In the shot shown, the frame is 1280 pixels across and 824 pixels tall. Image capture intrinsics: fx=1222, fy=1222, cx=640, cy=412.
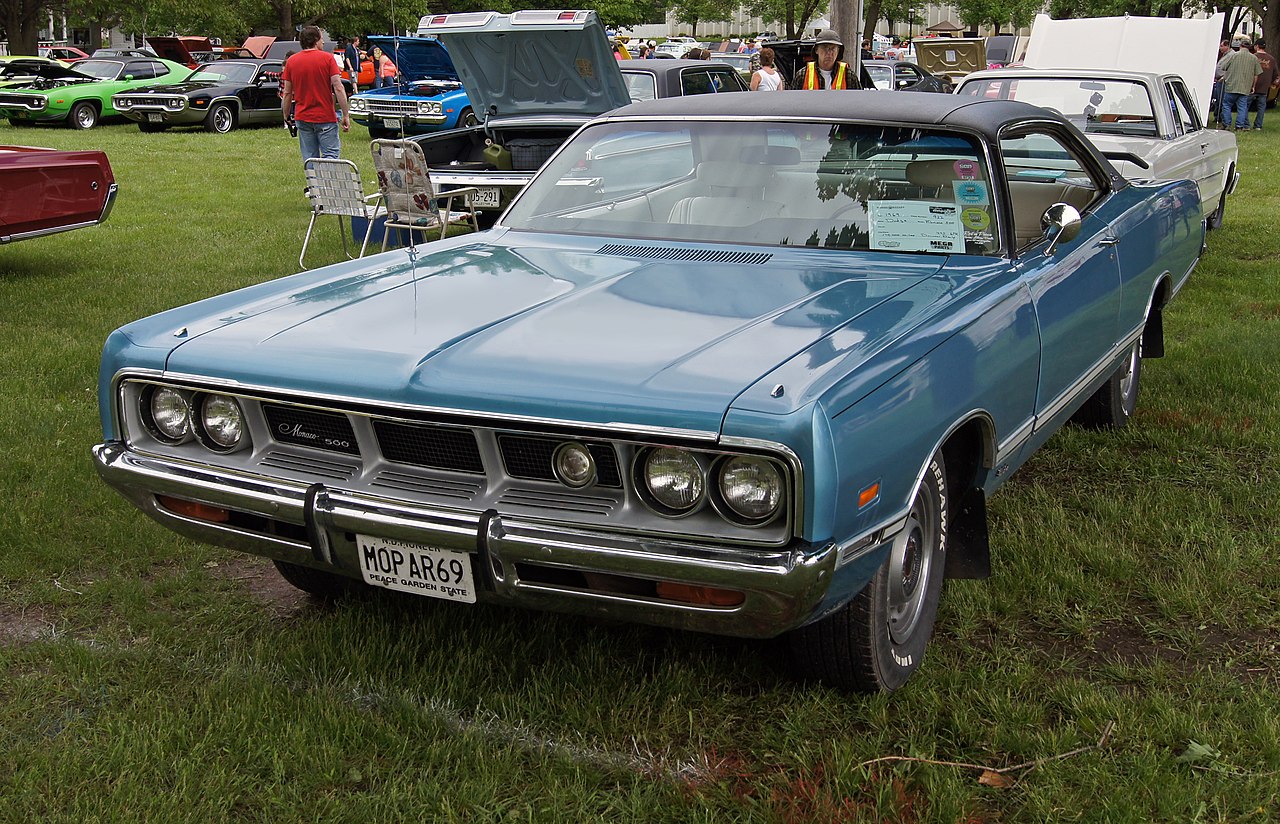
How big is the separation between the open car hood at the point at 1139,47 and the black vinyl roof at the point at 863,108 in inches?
370

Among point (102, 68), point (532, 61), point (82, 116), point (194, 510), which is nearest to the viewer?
point (194, 510)

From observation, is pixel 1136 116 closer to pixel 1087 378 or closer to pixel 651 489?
pixel 1087 378

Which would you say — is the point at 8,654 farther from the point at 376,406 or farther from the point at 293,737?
the point at 376,406

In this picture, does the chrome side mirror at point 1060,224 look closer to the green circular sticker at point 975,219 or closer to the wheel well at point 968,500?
the green circular sticker at point 975,219

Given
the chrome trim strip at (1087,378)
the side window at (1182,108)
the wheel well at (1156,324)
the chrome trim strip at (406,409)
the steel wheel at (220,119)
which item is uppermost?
the chrome trim strip at (406,409)

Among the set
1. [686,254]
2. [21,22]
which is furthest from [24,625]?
[21,22]

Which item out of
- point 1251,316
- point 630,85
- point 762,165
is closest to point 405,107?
point 630,85

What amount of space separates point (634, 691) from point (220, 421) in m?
1.27

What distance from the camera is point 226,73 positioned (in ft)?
75.3

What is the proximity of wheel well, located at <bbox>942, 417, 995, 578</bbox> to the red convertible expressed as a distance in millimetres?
6871

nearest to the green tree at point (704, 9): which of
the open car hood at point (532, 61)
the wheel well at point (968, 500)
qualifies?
the open car hood at point (532, 61)

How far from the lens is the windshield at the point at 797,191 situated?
3840 mm

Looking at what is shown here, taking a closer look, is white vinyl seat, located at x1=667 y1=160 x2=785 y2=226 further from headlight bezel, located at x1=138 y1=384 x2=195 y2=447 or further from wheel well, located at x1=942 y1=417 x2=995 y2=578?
headlight bezel, located at x1=138 y1=384 x2=195 y2=447

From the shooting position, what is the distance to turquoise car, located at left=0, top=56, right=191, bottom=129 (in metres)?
21.0
